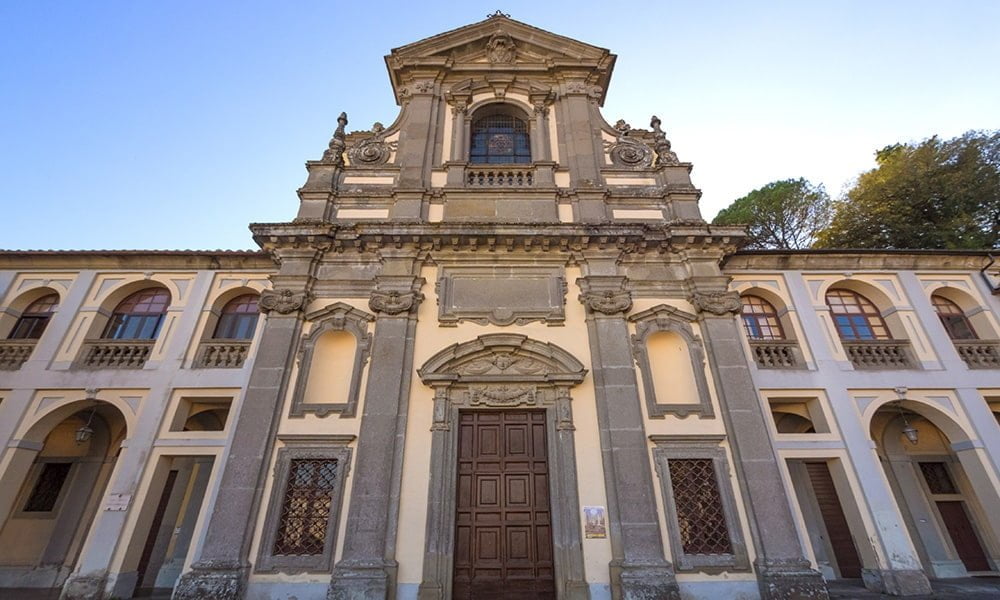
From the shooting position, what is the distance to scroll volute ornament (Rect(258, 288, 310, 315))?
945cm

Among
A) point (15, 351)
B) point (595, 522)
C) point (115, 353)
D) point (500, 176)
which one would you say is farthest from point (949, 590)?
point (15, 351)

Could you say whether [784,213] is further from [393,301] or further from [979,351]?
[393,301]

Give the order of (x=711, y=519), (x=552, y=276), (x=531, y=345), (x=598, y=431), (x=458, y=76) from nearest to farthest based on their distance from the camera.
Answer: (x=711, y=519) → (x=598, y=431) → (x=531, y=345) → (x=552, y=276) → (x=458, y=76)

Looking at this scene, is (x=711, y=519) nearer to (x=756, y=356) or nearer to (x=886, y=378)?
(x=756, y=356)

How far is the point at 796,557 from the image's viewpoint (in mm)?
7449

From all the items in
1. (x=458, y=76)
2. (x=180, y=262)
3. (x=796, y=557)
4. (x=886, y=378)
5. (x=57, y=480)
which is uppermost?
(x=458, y=76)

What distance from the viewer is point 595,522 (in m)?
7.79

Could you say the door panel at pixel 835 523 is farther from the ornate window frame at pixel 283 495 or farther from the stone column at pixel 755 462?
the ornate window frame at pixel 283 495

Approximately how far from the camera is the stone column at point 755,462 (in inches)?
285

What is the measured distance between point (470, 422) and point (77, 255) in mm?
11051

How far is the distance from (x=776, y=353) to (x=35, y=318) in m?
18.1

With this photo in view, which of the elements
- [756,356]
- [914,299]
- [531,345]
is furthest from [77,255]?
[914,299]

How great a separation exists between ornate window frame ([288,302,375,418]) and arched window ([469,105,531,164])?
5575mm

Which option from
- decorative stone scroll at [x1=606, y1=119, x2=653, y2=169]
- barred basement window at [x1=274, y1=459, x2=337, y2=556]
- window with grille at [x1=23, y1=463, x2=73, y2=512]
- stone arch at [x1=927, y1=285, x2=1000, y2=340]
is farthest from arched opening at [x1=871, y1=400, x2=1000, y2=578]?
window with grille at [x1=23, y1=463, x2=73, y2=512]
